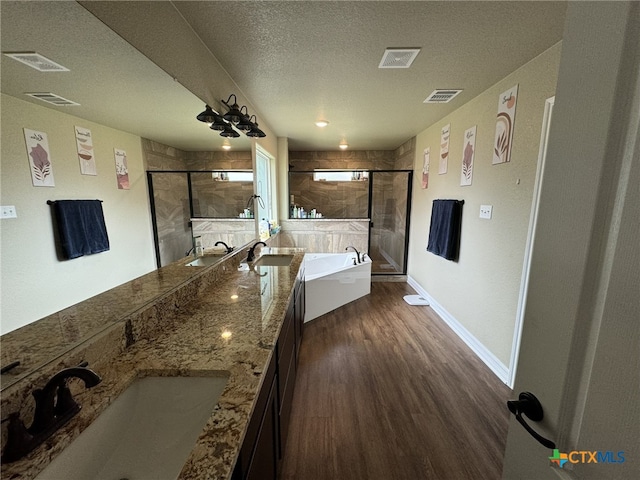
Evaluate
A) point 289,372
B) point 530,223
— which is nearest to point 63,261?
point 289,372

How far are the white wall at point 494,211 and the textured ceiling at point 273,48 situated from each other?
0.59ft

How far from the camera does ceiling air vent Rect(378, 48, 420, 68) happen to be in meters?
1.82

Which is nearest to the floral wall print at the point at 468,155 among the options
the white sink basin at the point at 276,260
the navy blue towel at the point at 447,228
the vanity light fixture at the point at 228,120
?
the navy blue towel at the point at 447,228

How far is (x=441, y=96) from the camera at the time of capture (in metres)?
2.65

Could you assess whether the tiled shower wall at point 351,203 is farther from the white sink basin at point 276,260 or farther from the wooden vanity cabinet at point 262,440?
the wooden vanity cabinet at point 262,440

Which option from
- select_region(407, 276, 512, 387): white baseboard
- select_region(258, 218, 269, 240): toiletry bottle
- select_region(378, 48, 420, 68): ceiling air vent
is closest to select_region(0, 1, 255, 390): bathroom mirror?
select_region(378, 48, 420, 68): ceiling air vent

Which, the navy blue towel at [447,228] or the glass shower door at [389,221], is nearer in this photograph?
the navy blue towel at [447,228]

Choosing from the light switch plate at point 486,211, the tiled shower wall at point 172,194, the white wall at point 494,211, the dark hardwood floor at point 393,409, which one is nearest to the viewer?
the tiled shower wall at point 172,194

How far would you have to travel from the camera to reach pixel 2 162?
66cm

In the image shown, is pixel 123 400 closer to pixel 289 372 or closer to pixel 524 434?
pixel 289 372

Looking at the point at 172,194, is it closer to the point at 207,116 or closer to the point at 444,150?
the point at 207,116

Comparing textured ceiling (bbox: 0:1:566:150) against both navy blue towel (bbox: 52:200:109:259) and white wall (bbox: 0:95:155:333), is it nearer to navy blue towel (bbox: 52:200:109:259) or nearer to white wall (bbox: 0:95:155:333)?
white wall (bbox: 0:95:155:333)

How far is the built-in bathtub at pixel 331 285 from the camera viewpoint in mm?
3193

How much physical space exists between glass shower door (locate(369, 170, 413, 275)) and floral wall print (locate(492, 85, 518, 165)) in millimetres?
2329
